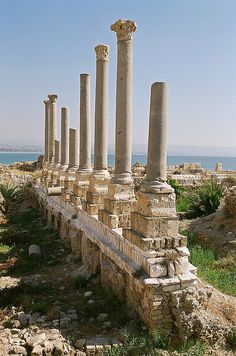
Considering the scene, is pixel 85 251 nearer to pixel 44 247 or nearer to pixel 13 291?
pixel 13 291

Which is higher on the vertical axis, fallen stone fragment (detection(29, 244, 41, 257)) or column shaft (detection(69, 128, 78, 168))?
column shaft (detection(69, 128, 78, 168))

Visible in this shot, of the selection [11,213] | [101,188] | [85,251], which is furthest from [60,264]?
[11,213]

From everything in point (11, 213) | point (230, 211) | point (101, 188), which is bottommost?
A: point (11, 213)

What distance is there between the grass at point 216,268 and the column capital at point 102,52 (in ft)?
17.9

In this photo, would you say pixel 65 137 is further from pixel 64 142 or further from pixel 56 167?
pixel 56 167

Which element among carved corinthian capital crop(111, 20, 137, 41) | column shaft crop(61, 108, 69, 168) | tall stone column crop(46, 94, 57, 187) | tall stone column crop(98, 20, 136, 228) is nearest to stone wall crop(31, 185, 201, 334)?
tall stone column crop(98, 20, 136, 228)

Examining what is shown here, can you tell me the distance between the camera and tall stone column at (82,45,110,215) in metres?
10.6

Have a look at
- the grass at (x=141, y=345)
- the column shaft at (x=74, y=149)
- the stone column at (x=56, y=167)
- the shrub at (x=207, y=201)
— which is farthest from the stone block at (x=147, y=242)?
the stone column at (x=56, y=167)

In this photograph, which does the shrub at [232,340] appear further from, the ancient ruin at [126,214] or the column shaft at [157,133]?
the column shaft at [157,133]

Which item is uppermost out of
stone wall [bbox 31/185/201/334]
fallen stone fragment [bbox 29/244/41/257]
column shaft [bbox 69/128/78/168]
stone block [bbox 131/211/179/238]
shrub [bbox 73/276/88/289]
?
column shaft [bbox 69/128/78/168]

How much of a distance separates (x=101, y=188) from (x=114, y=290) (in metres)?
3.28

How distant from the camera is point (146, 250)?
22.0ft

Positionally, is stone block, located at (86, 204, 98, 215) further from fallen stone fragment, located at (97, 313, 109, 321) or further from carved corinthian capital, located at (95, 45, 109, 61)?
carved corinthian capital, located at (95, 45, 109, 61)

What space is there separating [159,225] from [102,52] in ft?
18.5
